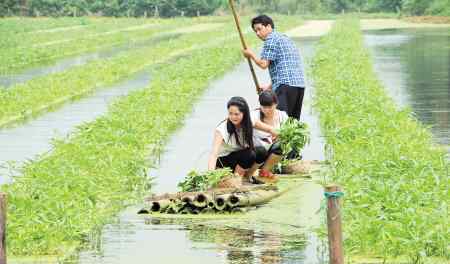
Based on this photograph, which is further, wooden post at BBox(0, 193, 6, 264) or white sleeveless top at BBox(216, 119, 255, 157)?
white sleeveless top at BBox(216, 119, 255, 157)

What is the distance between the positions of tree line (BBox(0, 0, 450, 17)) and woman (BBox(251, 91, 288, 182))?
8084 cm

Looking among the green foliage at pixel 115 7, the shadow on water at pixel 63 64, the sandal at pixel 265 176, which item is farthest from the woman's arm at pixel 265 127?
the green foliage at pixel 115 7

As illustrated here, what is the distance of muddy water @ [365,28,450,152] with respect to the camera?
1931 cm

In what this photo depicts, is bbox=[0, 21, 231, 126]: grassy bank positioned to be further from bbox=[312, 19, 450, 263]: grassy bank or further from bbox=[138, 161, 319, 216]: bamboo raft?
bbox=[138, 161, 319, 216]: bamboo raft

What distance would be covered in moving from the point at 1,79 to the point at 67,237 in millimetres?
20979

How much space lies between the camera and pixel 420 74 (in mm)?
28828

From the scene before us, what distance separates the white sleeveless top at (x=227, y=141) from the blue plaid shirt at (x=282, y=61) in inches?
86.7

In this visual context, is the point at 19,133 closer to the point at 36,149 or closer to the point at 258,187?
the point at 36,149

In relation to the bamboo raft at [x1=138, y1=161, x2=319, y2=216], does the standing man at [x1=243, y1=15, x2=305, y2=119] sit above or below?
above

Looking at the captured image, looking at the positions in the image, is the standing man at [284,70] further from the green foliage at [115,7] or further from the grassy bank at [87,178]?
the green foliage at [115,7]

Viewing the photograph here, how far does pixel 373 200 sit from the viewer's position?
390 inches

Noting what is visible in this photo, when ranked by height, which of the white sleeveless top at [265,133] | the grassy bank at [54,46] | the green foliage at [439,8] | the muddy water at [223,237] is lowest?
the muddy water at [223,237]

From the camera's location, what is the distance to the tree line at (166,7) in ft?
323

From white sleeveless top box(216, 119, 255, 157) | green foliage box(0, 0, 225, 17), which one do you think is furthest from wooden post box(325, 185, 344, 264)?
green foliage box(0, 0, 225, 17)
